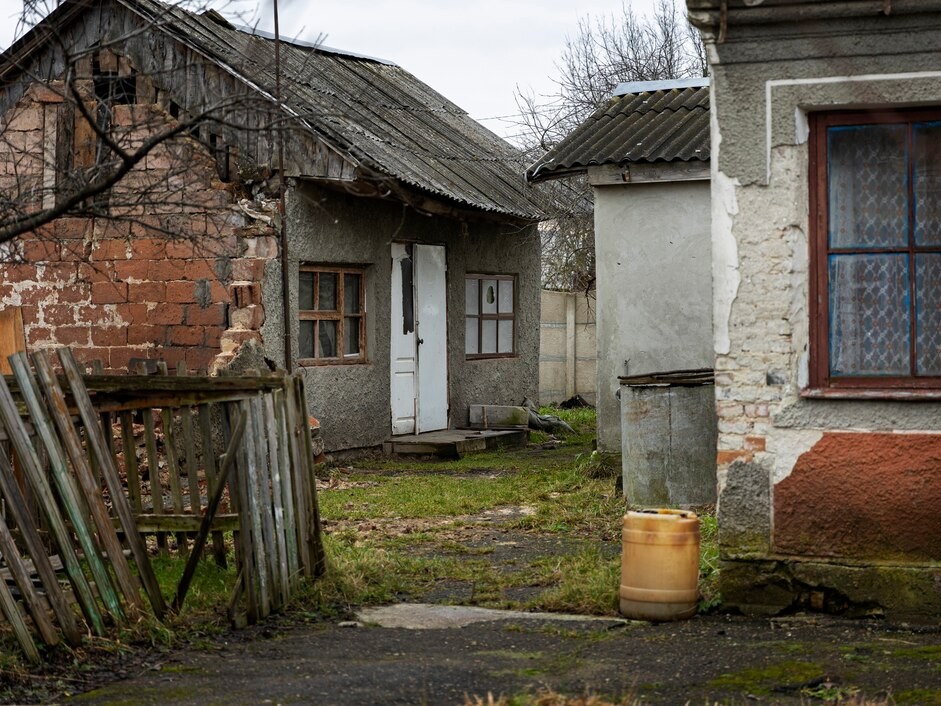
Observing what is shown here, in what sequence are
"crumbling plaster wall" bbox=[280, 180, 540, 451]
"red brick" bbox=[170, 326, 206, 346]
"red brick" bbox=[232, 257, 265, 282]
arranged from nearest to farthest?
"red brick" bbox=[232, 257, 265, 282]
"red brick" bbox=[170, 326, 206, 346]
"crumbling plaster wall" bbox=[280, 180, 540, 451]

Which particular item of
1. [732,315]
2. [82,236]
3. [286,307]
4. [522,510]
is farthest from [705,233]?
[82,236]

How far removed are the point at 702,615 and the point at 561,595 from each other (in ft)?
2.41

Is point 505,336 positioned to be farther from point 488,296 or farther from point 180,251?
point 180,251

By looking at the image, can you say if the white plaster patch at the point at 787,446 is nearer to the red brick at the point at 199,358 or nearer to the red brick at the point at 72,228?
the red brick at the point at 199,358

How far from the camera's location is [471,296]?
15.9 metres

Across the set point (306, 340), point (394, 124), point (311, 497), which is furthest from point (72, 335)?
point (311, 497)

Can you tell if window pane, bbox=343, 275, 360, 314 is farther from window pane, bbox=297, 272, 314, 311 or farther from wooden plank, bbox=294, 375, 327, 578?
wooden plank, bbox=294, 375, 327, 578

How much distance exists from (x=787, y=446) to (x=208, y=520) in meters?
2.80

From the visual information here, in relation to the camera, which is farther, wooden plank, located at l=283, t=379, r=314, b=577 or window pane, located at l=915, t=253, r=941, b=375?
wooden plank, located at l=283, t=379, r=314, b=577

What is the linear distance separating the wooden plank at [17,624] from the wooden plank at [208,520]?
929 millimetres

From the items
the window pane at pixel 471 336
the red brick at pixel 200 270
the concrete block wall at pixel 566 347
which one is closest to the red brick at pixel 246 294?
the red brick at pixel 200 270

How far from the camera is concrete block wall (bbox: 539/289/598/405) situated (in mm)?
20703

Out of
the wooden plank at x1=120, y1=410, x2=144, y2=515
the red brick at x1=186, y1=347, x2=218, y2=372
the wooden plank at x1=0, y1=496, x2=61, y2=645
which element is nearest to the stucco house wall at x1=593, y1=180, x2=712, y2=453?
the red brick at x1=186, y1=347, x2=218, y2=372

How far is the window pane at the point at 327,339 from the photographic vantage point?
13094 millimetres
